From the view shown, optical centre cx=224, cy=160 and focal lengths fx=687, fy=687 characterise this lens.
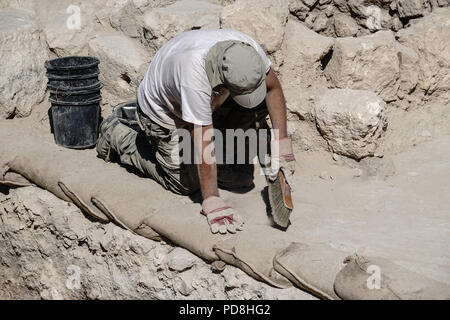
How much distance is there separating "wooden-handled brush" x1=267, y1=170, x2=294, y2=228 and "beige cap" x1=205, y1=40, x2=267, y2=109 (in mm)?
536

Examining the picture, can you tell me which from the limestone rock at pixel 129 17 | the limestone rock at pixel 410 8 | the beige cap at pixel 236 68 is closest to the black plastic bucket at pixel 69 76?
the limestone rock at pixel 129 17

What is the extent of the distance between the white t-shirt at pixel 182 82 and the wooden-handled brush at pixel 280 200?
0.55 metres

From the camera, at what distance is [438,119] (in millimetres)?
4930

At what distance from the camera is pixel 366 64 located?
4688 mm

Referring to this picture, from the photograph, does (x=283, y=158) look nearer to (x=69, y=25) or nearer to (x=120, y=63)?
(x=120, y=63)

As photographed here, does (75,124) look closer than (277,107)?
No

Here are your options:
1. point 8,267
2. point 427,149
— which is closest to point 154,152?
point 8,267

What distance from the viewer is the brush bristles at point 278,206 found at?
12.4 feet

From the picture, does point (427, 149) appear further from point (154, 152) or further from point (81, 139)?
point (81, 139)

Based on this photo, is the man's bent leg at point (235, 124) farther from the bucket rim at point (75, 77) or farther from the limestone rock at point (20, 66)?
the limestone rock at point (20, 66)

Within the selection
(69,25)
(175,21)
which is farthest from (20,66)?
(175,21)

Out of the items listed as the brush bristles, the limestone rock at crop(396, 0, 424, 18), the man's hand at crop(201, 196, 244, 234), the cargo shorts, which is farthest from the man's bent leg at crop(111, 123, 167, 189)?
the limestone rock at crop(396, 0, 424, 18)

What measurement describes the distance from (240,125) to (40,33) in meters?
2.04

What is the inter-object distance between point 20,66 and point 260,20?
191 centimetres
